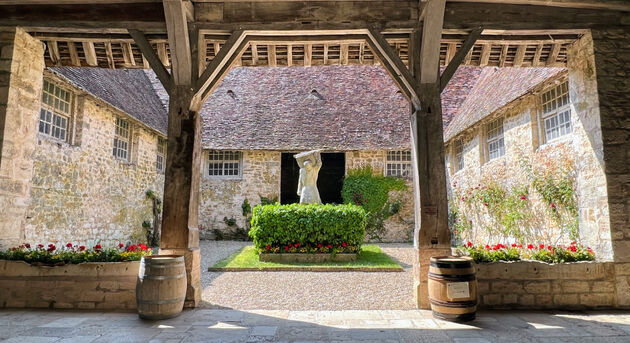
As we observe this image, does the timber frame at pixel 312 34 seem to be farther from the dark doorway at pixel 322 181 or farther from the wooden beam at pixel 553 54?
the dark doorway at pixel 322 181

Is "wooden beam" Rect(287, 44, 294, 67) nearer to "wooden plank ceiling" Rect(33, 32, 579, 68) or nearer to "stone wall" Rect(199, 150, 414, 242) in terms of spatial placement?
"wooden plank ceiling" Rect(33, 32, 579, 68)

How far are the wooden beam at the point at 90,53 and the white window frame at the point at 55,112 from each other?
124 inches

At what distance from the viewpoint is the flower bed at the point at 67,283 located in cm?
428

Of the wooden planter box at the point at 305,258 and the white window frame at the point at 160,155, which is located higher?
the white window frame at the point at 160,155

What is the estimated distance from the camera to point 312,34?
478 cm

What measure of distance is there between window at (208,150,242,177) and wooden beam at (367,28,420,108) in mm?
10256

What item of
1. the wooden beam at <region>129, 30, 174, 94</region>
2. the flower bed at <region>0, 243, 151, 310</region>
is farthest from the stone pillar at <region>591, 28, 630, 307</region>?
the flower bed at <region>0, 243, 151, 310</region>

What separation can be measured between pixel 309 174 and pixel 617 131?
663 centimetres

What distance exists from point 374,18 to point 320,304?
12.5 feet

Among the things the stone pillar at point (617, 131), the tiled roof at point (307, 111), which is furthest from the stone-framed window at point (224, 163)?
the stone pillar at point (617, 131)

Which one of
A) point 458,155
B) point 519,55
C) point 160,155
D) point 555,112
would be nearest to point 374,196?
point 458,155

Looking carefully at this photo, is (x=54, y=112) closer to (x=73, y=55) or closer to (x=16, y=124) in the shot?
(x=73, y=55)

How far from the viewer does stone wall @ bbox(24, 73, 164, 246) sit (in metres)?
7.36

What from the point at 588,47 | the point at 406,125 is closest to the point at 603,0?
the point at 588,47
